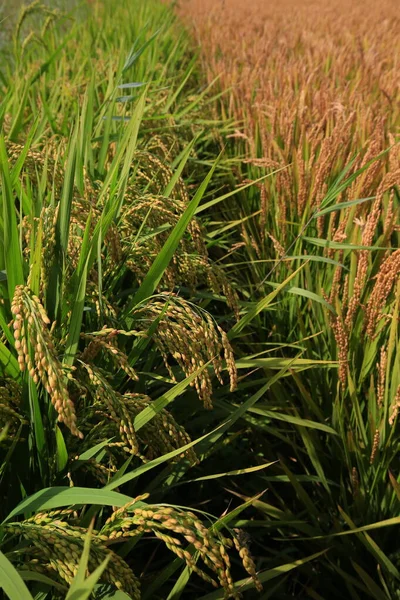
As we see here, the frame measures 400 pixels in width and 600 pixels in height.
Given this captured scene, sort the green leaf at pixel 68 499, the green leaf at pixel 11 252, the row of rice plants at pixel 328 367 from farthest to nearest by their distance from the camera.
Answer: the row of rice plants at pixel 328 367 → the green leaf at pixel 11 252 → the green leaf at pixel 68 499

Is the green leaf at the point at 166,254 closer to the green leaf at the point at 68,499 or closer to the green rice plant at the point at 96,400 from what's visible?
the green rice plant at the point at 96,400

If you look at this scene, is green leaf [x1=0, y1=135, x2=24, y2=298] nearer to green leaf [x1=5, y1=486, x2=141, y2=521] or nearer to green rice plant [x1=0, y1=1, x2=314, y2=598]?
green rice plant [x1=0, y1=1, x2=314, y2=598]

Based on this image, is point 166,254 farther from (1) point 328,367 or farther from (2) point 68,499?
(1) point 328,367

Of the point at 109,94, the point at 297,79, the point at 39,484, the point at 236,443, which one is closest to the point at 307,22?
the point at 297,79

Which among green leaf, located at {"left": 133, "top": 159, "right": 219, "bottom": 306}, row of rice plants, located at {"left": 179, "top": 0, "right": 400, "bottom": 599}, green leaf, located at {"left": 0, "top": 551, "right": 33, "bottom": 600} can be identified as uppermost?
green leaf, located at {"left": 133, "top": 159, "right": 219, "bottom": 306}

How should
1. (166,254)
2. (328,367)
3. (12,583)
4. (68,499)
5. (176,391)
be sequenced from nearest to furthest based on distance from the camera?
(12,583), (68,499), (176,391), (166,254), (328,367)

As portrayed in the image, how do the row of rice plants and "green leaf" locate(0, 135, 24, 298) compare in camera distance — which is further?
the row of rice plants

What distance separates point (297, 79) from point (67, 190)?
272 cm

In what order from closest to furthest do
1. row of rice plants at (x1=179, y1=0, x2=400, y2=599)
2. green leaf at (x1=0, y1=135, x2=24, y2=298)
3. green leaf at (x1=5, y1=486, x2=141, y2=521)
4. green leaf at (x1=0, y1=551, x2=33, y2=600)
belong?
green leaf at (x1=0, y1=551, x2=33, y2=600), green leaf at (x1=5, y1=486, x2=141, y2=521), green leaf at (x1=0, y1=135, x2=24, y2=298), row of rice plants at (x1=179, y1=0, x2=400, y2=599)

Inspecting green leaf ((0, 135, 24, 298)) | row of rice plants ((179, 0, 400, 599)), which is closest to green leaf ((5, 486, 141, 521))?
green leaf ((0, 135, 24, 298))

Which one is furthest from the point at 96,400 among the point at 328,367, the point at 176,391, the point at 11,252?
the point at 328,367

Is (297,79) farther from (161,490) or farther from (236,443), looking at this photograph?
(161,490)

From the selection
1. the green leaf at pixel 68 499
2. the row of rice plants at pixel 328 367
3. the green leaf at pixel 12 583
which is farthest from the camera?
the row of rice plants at pixel 328 367

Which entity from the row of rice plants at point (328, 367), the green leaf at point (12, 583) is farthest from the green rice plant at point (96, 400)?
the row of rice plants at point (328, 367)
